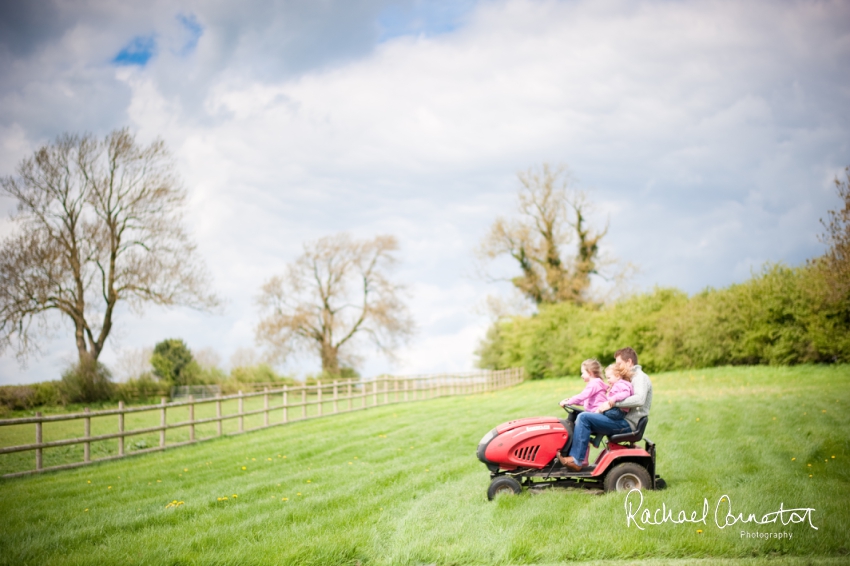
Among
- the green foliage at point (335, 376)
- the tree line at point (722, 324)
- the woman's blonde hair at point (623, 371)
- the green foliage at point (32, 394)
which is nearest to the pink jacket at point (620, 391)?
the woman's blonde hair at point (623, 371)

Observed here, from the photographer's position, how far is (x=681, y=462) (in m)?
8.05

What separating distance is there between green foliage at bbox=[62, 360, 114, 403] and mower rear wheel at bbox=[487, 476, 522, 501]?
24089mm

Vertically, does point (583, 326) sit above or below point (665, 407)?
above

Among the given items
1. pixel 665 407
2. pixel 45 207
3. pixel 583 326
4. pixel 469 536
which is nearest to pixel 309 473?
pixel 469 536

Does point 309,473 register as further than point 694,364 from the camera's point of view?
No

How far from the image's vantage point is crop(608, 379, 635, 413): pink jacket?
6156 mm

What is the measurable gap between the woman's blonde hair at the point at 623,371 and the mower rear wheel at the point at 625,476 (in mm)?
900

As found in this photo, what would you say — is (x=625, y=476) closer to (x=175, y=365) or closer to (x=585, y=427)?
(x=585, y=427)

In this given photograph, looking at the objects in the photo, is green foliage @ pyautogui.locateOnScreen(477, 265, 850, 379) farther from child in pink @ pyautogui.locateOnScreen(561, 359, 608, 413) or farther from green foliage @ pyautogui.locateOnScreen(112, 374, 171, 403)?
green foliage @ pyautogui.locateOnScreen(112, 374, 171, 403)

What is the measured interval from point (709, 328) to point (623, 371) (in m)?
23.4

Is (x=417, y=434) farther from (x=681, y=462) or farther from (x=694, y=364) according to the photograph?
(x=694, y=364)

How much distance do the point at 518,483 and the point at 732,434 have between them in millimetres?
5859

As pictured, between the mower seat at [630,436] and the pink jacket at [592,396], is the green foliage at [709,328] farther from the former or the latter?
the pink jacket at [592,396]
